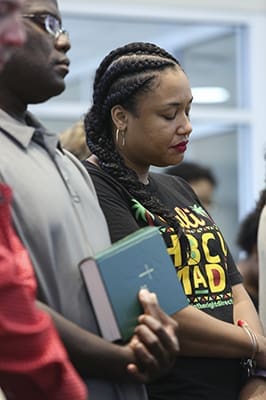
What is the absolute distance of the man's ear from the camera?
265 centimetres

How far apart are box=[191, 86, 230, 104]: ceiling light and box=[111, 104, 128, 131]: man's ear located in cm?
539

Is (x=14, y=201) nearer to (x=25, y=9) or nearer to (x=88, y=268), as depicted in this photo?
(x=88, y=268)

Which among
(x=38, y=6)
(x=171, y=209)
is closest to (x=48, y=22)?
(x=38, y=6)

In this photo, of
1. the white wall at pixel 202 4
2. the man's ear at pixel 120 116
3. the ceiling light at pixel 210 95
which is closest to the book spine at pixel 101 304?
the man's ear at pixel 120 116

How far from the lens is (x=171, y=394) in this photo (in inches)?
97.4

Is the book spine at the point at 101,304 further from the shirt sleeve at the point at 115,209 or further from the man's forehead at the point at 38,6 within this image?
the man's forehead at the point at 38,6

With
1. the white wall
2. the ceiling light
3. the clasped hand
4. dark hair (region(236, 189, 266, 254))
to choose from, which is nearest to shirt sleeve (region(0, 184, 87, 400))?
the clasped hand

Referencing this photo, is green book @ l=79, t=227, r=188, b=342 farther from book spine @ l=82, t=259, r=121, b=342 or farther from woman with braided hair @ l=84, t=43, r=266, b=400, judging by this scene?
woman with braided hair @ l=84, t=43, r=266, b=400

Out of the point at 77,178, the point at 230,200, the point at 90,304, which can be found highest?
the point at 77,178

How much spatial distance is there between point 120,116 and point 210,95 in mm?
5471

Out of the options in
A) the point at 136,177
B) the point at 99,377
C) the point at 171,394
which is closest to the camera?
the point at 99,377

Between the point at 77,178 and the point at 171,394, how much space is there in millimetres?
596

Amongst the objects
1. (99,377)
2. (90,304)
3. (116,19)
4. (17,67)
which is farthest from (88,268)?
(116,19)

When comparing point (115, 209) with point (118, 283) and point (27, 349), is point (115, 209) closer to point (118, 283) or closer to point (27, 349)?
point (118, 283)
